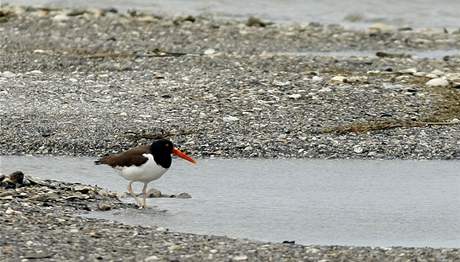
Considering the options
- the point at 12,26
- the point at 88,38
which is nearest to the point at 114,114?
the point at 88,38

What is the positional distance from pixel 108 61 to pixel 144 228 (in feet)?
26.3

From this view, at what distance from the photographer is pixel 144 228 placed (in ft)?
28.4

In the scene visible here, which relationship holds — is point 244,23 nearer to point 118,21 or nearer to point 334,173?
point 118,21

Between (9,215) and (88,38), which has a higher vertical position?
(88,38)

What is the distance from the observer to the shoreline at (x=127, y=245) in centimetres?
774

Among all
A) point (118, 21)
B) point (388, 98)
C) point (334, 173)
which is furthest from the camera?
point (118, 21)

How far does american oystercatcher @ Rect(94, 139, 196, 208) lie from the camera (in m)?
9.68

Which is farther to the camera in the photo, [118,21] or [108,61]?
[118,21]

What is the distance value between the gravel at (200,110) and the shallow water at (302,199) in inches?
12.6

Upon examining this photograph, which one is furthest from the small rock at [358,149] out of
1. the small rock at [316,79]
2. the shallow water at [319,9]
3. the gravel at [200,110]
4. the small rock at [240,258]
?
the shallow water at [319,9]

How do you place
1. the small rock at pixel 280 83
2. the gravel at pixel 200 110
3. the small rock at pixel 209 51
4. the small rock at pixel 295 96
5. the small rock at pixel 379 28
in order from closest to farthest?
the gravel at pixel 200 110 → the small rock at pixel 295 96 → the small rock at pixel 280 83 → the small rock at pixel 209 51 → the small rock at pixel 379 28

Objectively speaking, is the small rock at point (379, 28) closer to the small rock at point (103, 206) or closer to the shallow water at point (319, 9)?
the shallow water at point (319, 9)

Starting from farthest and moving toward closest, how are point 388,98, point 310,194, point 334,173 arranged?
point 388,98 < point 334,173 < point 310,194

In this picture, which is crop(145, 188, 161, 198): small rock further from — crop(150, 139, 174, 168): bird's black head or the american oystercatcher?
crop(150, 139, 174, 168): bird's black head
